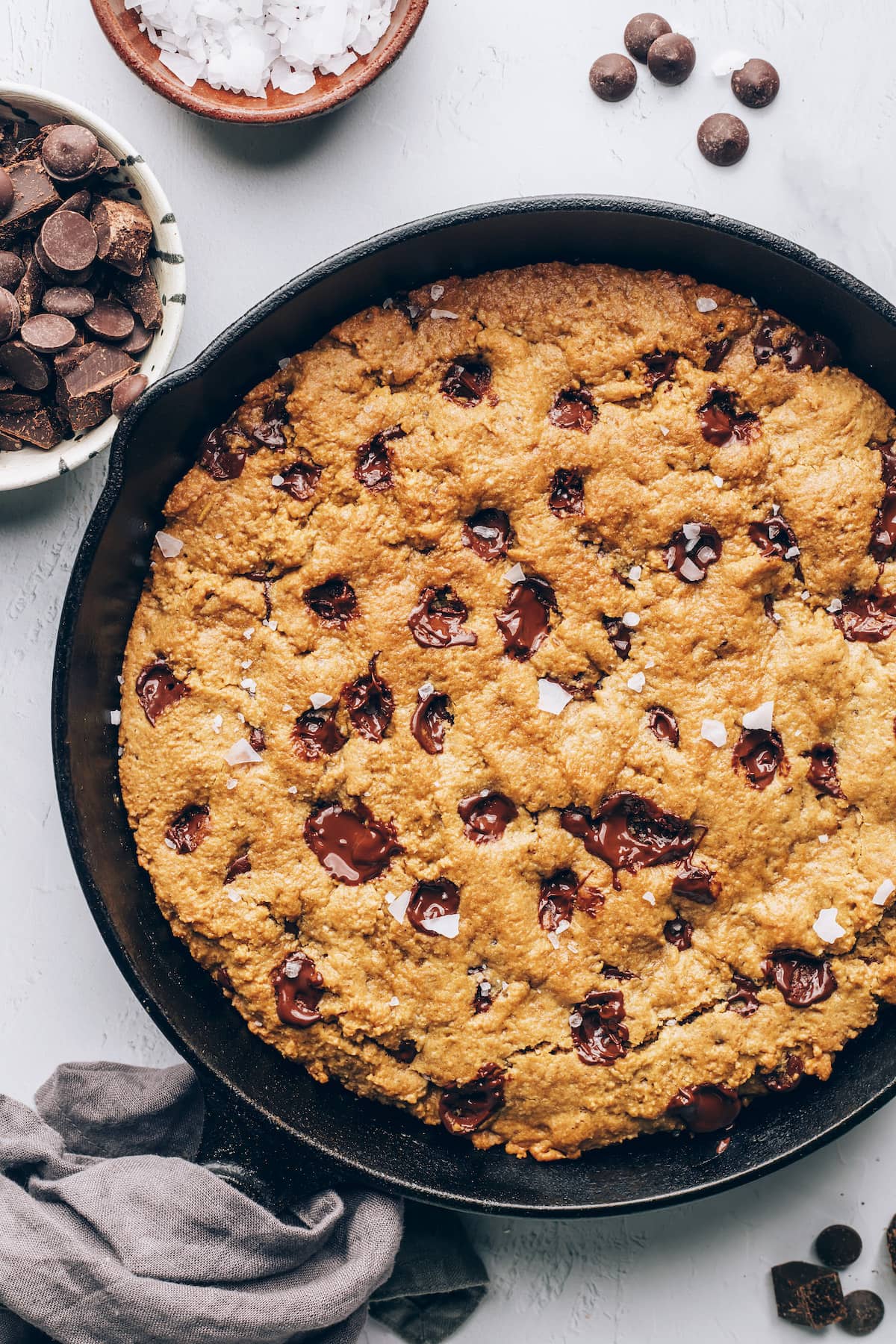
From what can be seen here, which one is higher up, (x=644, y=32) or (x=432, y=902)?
(x=644, y=32)

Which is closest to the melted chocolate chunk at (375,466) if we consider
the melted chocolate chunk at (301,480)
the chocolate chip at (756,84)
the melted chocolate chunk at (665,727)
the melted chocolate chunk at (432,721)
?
the melted chocolate chunk at (301,480)

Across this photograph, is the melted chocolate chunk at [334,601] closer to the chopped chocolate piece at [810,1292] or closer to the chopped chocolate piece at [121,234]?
the chopped chocolate piece at [121,234]

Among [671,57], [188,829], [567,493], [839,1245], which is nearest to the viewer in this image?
[567,493]

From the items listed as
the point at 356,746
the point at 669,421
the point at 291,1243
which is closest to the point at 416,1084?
the point at 291,1243

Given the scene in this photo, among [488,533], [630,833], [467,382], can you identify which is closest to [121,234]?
[467,382]

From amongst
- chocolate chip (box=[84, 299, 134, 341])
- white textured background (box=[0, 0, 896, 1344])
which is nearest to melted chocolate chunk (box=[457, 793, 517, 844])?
white textured background (box=[0, 0, 896, 1344])

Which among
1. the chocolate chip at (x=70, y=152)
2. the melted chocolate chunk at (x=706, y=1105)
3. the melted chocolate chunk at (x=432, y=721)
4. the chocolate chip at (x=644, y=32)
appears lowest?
the melted chocolate chunk at (x=706, y=1105)

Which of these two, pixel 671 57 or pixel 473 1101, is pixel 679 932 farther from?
pixel 671 57

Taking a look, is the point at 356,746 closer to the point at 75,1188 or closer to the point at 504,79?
the point at 75,1188
